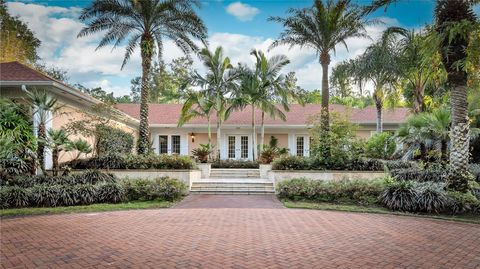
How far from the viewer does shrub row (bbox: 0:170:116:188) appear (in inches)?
440

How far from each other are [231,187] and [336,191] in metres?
4.55

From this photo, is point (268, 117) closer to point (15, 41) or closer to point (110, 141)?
point (110, 141)

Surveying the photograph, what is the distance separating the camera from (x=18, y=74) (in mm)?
13398

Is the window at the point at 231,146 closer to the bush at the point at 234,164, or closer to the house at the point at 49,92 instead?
the bush at the point at 234,164

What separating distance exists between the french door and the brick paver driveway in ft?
49.3

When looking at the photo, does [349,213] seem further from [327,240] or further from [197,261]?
[197,261]

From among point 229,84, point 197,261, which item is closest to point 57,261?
point 197,261

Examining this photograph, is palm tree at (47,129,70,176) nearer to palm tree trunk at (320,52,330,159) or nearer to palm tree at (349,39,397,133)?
palm tree trunk at (320,52,330,159)

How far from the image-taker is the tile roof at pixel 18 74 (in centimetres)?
1287

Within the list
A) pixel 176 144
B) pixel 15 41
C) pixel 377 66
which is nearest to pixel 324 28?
pixel 377 66

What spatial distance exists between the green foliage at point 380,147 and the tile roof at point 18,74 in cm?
1759

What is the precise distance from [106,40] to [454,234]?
53.6ft

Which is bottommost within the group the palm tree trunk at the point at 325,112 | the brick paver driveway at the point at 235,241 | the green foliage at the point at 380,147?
the brick paver driveway at the point at 235,241

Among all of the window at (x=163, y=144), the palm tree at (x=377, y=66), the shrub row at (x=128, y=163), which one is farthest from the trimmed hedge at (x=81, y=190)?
the window at (x=163, y=144)
